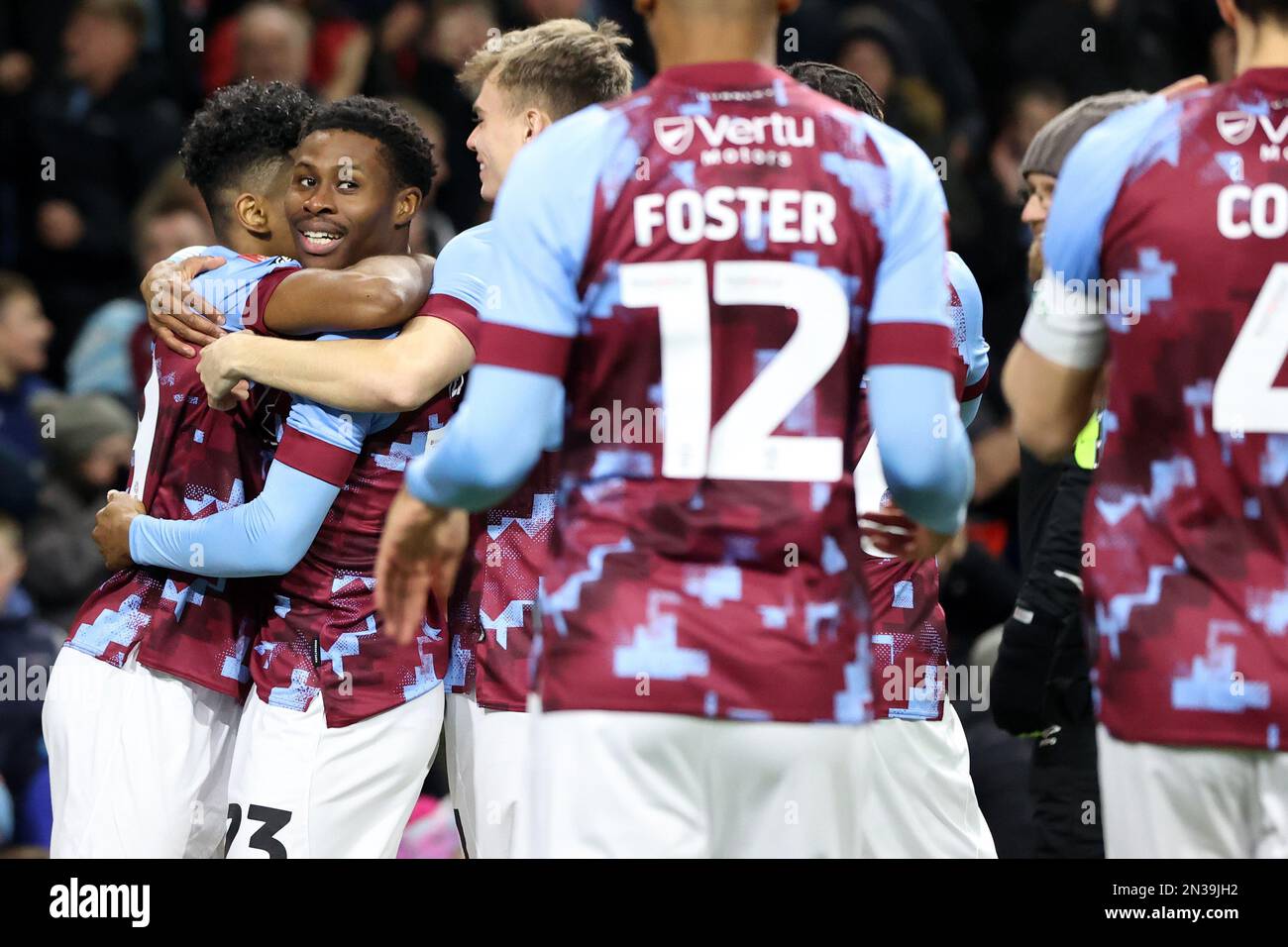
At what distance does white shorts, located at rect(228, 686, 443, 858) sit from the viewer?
11.4ft

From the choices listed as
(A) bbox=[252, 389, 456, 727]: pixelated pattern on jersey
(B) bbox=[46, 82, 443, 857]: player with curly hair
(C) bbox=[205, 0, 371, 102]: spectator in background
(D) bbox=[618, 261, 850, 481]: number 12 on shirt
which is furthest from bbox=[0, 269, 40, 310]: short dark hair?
(D) bbox=[618, 261, 850, 481]: number 12 on shirt

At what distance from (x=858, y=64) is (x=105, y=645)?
5.25 m

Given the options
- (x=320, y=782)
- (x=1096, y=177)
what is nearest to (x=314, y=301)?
(x=320, y=782)

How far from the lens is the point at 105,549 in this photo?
3676 millimetres

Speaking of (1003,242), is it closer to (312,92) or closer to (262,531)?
(312,92)

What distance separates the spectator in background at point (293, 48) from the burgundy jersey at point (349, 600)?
4.48 metres

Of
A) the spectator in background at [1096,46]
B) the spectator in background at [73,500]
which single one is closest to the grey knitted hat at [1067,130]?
the spectator in background at [73,500]

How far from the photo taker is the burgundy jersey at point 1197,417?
241cm

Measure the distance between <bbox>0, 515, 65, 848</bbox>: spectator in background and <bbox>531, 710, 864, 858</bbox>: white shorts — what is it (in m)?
3.62

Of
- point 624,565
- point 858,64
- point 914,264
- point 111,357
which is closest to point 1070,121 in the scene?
point 914,264

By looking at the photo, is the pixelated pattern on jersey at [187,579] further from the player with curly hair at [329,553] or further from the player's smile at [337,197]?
the player's smile at [337,197]

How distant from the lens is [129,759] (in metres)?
3.59

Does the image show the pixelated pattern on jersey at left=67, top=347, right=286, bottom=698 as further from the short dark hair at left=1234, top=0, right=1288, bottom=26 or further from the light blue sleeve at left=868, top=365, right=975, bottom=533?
the short dark hair at left=1234, top=0, right=1288, bottom=26
